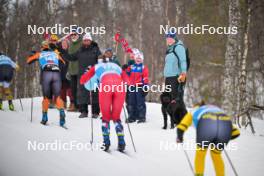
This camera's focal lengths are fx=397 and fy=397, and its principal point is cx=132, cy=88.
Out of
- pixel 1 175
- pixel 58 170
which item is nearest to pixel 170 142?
pixel 58 170

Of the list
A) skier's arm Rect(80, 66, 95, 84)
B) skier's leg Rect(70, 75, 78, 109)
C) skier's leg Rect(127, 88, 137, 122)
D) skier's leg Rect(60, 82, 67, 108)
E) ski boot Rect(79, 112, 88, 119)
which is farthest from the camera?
skier's leg Rect(60, 82, 67, 108)

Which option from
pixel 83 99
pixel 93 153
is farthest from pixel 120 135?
pixel 83 99

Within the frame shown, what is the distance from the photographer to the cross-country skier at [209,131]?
6.08 meters

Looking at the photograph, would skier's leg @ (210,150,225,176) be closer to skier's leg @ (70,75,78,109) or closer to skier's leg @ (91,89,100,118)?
skier's leg @ (91,89,100,118)

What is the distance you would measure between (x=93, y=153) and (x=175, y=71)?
3.27m

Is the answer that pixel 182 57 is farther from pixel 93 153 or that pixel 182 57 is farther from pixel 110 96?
pixel 93 153

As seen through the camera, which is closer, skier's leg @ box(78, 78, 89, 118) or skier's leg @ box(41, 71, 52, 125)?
skier's leg @ box(41, 71, 52, 125)

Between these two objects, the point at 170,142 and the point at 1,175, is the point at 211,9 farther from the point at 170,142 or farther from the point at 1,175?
the point at 1,175

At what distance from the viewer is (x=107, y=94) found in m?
7.52

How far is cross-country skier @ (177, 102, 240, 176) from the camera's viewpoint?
239 inches

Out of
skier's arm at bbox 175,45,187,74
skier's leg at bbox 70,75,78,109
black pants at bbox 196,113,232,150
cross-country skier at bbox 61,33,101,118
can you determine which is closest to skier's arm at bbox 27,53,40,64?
cross-country skier at bbox 61,33,101,118

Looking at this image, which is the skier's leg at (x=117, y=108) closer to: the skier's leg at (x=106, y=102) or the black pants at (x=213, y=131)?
the skier's leg at (x=106, y=102)

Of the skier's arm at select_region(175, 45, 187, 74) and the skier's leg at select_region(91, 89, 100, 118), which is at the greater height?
the skier's arm at select_region(175, 45, 187, 74)

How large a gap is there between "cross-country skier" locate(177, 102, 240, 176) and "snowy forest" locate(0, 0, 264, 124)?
7.48 meters
